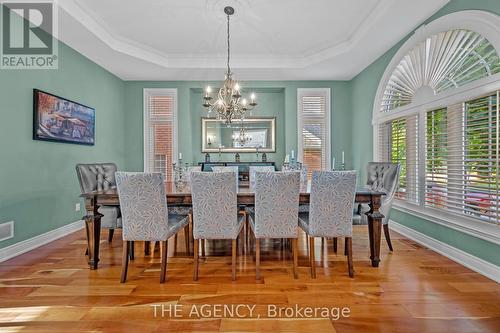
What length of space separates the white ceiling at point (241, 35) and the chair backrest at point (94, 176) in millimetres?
1776

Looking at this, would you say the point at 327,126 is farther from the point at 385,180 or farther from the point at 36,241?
the point at 36,241

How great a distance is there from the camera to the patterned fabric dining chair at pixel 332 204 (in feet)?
7.31

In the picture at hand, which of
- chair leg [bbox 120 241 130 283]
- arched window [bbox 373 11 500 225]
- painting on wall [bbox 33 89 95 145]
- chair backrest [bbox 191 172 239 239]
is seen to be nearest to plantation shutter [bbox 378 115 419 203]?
arched window [bbox 373 11 500 225]

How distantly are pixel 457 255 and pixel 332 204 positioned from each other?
1563 millimetres

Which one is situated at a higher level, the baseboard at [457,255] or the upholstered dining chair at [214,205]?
the upholstered dining chair at [214,205]

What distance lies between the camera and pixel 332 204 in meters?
2.27

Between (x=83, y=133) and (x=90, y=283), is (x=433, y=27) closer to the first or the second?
(x=90, y=283)

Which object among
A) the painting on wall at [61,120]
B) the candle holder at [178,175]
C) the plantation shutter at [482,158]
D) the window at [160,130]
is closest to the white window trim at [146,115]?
the window at [160,130]

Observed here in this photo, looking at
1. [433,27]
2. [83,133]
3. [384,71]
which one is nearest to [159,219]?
[83,133]

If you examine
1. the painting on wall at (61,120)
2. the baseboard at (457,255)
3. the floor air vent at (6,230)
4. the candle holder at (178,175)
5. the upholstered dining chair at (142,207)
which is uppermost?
the painting on wall at (61,120)

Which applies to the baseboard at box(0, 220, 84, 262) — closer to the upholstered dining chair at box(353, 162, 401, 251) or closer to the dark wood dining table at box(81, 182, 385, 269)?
the dark wood dining table at box(81, 182, 385, 269)

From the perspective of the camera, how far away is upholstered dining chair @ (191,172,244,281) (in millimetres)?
2207

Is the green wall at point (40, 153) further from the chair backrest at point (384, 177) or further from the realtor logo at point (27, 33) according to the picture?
the chair backrest at point (384, 177)

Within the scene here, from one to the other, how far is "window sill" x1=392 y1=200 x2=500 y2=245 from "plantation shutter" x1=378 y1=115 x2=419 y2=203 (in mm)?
169
